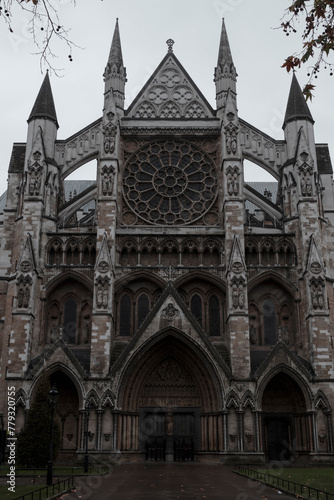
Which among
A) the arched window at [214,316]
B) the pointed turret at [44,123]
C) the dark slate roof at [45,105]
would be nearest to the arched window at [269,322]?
the arched window at [214,316]

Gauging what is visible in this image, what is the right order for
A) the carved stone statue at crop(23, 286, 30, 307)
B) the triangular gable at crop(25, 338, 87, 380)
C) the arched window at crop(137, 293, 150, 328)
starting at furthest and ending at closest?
Answer: the arched window at crop(137, 293, 150, 328)
the carved stone statue at crop(23, 286, 30, 307)
the triangular gable at crop(25, 338, 87, 380)

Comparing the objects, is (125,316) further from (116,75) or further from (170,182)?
(116,75)

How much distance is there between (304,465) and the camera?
100ft

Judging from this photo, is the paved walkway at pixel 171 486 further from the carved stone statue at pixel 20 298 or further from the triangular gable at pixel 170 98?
the triangular gable at pixel 170 98

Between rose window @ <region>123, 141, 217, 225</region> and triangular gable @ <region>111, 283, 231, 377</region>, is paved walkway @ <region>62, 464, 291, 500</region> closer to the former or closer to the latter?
triangular gable @ <region>111, 283, 231, 377</region>

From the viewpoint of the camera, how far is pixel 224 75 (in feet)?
131

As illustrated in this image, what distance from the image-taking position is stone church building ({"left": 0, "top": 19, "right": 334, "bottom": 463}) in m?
31.7

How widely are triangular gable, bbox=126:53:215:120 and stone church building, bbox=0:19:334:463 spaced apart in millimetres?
114

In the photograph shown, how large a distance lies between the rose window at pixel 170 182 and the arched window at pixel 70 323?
24.9 feet

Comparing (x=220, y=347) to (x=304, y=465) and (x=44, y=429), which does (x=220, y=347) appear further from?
(x=44, y=429)

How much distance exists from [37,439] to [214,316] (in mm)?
13543

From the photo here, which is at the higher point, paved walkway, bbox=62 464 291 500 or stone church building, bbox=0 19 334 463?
stone church building, bbox=0 19 334 463

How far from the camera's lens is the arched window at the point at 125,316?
35.0m

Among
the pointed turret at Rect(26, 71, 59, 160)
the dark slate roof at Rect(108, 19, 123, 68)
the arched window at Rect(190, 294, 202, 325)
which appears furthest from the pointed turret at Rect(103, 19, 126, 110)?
the arched window at Rect(190, 294, 202, 325)
